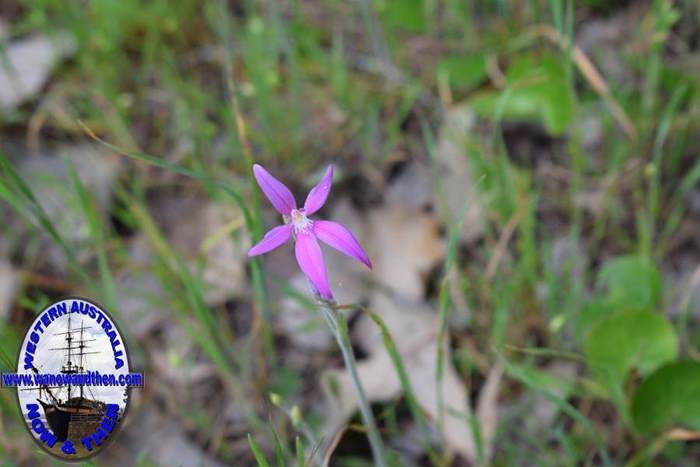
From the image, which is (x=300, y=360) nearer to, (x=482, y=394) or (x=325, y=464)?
(x=482, y=394)

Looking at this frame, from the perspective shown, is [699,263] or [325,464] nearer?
[325,464]

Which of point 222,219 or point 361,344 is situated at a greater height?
point 222,219

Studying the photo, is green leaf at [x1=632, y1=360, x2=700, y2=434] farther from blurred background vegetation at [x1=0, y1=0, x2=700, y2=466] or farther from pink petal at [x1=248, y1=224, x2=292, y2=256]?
pink petal at [x1=248, y1=224, x2=292, y2=256]

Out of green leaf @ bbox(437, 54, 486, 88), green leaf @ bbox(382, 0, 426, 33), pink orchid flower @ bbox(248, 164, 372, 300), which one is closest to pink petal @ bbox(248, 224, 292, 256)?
pink orchid flower @ bbox(248, 164, 372, 300)

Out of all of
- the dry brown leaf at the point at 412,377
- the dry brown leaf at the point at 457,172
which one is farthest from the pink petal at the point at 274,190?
the dry brown leaf at the point at 457,172

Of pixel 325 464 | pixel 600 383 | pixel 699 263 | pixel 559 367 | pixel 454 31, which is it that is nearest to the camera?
pixel 325 464

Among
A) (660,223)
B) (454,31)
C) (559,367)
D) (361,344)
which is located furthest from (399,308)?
(454,31)
